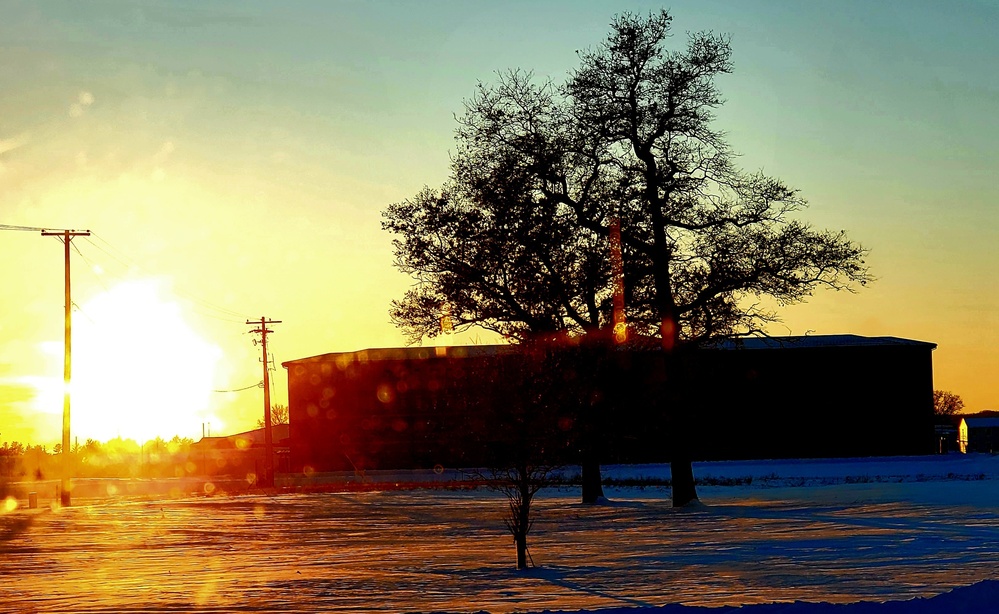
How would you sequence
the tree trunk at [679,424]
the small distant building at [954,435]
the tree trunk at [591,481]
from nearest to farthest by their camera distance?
1. the tree trunk at [679,424]
2. the tree trunk at [591,481]
3. the small distant building at [954,435]

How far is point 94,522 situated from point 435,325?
41.8ft


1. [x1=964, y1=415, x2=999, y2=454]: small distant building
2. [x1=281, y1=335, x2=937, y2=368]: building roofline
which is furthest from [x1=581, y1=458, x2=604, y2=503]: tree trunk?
[x1=964, y1=415, x2=999, y2=454]: small distant building

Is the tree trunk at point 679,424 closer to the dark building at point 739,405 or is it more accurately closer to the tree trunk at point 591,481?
the tree trunk at point 591,481

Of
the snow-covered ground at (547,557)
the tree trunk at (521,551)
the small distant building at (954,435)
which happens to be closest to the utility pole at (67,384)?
the snow-covered ground at (547,557)

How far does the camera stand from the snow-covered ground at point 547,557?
14.0 m

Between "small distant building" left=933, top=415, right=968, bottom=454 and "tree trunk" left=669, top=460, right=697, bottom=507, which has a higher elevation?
"tree trunk" left=669, top=460, right=697, bottom=507

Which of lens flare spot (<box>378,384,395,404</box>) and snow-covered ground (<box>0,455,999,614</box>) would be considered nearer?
snow-covered ground (<box>0,455,999,614</box>)

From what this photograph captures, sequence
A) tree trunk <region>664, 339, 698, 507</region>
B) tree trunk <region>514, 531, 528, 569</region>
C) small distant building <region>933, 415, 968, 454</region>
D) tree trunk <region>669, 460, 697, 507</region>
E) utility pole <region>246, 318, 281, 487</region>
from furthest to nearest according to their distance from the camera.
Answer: small distant building <region>933, 415, 968, 454</region>, utility pole <region>246, 318, 281, 487</region>, tree trunk <region>669, 460, 697, 507</region>, tree trunk <region>664, 339, 698, 507</region>, tree trunk <region>514, 531, 528, 569</region>

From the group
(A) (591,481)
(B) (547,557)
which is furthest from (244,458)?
(B) (547,557)

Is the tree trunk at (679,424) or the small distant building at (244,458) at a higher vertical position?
the tree trunk at (679,424)

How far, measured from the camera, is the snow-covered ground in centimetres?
1404

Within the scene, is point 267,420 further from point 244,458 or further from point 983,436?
point 983,436

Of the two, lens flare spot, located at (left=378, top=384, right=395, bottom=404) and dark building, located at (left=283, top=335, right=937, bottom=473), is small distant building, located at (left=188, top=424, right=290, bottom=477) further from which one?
lens flare spot, located at (left=378, top=384, right=395, bottom=404)

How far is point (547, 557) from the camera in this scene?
64.9 feet
